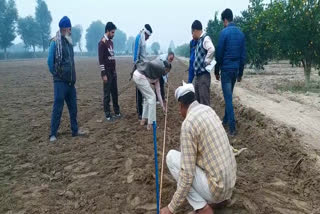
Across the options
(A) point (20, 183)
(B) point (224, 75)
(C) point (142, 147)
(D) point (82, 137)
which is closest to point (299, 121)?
(B) point (224, 75)

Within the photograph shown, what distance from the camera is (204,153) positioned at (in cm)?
292

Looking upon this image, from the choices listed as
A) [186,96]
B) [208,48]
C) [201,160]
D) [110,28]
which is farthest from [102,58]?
[201,160]

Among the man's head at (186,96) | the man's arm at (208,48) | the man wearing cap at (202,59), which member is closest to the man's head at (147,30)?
the man wearing cap at (202,59)

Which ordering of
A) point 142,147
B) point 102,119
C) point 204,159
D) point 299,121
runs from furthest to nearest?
point 102,119 → point 299,121 → point 142,147 → point 204,159

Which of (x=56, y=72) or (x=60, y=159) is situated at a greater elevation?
(x=56, y=72)

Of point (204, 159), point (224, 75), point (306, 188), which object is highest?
point (224, 75)

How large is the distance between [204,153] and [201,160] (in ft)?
0.35

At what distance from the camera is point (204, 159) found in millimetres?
2945

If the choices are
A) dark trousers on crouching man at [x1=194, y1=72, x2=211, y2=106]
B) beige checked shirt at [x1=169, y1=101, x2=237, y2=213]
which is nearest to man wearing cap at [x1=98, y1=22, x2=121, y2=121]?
dark trousers on crouching man at [x1=194, y1=72, x2=211, y2=106]

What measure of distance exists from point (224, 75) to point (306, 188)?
2.60 meters

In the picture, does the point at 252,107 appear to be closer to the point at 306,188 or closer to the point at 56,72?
the point at 306,188

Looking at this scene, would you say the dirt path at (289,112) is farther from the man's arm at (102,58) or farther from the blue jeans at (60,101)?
the blue jeans at (60,101)

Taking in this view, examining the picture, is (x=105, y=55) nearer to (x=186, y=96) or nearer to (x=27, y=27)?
(x=186, y=96)

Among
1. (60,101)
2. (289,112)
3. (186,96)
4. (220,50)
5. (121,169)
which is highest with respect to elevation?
(220,50)
